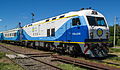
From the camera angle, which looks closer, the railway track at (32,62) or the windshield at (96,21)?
the railway track at (32,62)

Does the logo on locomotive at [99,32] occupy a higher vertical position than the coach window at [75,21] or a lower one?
lower

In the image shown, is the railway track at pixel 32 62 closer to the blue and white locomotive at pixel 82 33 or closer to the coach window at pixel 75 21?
the blue and white locomotive at pixel 82 33

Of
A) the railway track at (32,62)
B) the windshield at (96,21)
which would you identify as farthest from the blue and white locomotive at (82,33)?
the railway track at (32,62)

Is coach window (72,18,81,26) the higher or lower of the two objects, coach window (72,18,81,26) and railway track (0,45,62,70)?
the higher

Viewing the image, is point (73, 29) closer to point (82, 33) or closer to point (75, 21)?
point (75, 21)

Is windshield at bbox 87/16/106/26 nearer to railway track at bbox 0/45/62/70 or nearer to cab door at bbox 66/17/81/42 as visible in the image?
cab door at bbox 66/17/81/42

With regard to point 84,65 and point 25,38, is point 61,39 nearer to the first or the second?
point 84,65

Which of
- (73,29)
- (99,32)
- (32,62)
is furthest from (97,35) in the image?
(32,62)

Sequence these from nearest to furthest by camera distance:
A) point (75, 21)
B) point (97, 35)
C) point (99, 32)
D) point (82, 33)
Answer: point (82, 33) < point (97, 35) < point (99, 32) < point (75, 21)

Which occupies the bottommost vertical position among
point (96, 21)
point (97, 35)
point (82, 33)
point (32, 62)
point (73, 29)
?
point (32, 62)

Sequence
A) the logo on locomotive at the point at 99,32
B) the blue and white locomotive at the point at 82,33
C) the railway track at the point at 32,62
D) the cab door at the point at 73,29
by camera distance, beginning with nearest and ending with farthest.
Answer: the railway track at the point at 32,62 < the blue and white locomotive at the point at 82,33 < the logo on locomotive at the point at 99,32 < the cab door at the point at 73,29

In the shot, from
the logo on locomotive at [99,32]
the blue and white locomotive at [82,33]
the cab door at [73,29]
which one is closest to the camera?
the blue and white locomotive at [82,33]

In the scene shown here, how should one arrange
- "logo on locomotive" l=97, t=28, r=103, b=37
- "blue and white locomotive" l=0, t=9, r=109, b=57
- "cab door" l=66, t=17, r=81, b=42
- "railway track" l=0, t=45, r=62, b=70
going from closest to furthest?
"railway track" l=0, t=45, r=62, b=70, "blue and white locomotive" l=0, t=9, r=109, b=57, "logo on locomotive" l=97, t=28, r=103, b=37, "cab door" l=66, t=17, r=81, b=42

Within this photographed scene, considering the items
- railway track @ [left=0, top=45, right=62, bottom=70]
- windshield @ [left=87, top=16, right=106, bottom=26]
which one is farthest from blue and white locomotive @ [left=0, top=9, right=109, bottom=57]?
railway track @ [left=0, top=45, right=62, bottom=70]
